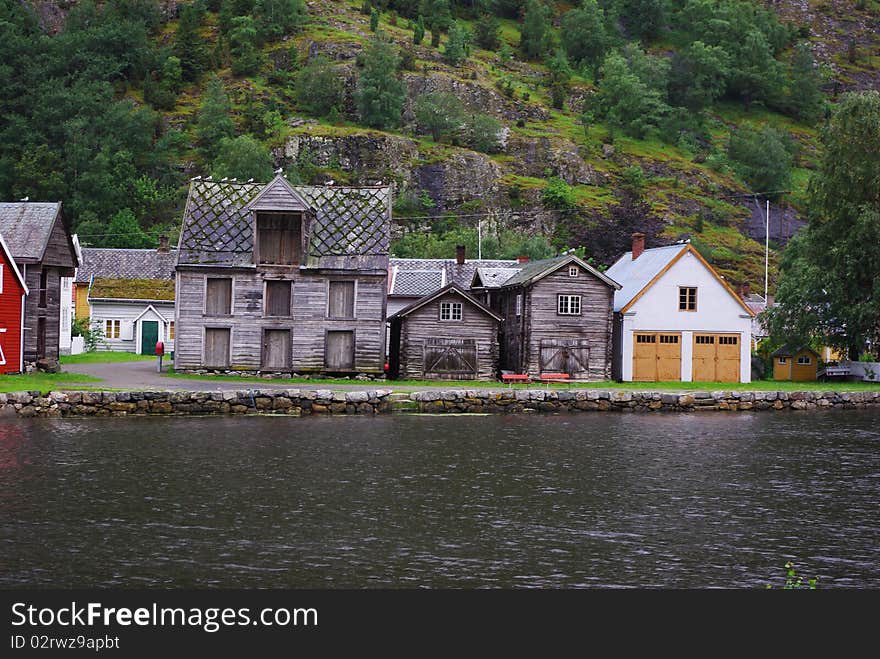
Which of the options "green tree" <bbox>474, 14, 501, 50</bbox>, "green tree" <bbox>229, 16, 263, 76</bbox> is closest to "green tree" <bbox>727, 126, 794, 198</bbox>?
"green tree" <bbox>474, 14, 501, 50</bbox>

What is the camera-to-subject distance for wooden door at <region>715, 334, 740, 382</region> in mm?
60438

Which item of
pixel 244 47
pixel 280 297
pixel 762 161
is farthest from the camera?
pixel 762 161

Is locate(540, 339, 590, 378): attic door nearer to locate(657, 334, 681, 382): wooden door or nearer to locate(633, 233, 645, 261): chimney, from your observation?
locate(657, 334, 681, 382): wooden door

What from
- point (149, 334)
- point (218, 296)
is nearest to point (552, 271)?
point (218, 296)

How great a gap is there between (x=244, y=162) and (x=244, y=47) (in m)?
43.6

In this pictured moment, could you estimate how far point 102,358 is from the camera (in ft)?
216

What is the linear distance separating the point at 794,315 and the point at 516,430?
1176 inches

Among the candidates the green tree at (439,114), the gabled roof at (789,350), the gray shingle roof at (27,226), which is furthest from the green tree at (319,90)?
the gray shingle roof at (27,226)

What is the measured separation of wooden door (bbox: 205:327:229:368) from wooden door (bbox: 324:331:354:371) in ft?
17.2

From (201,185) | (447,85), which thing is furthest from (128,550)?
(447,85)

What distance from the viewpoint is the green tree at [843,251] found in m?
Result: 62.3

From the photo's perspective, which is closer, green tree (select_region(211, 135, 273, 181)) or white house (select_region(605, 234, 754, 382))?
white house (select_region(605, 234, 754, 382))

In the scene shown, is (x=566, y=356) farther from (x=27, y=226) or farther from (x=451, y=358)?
(x=27, y=226)

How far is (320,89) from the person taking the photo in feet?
472
